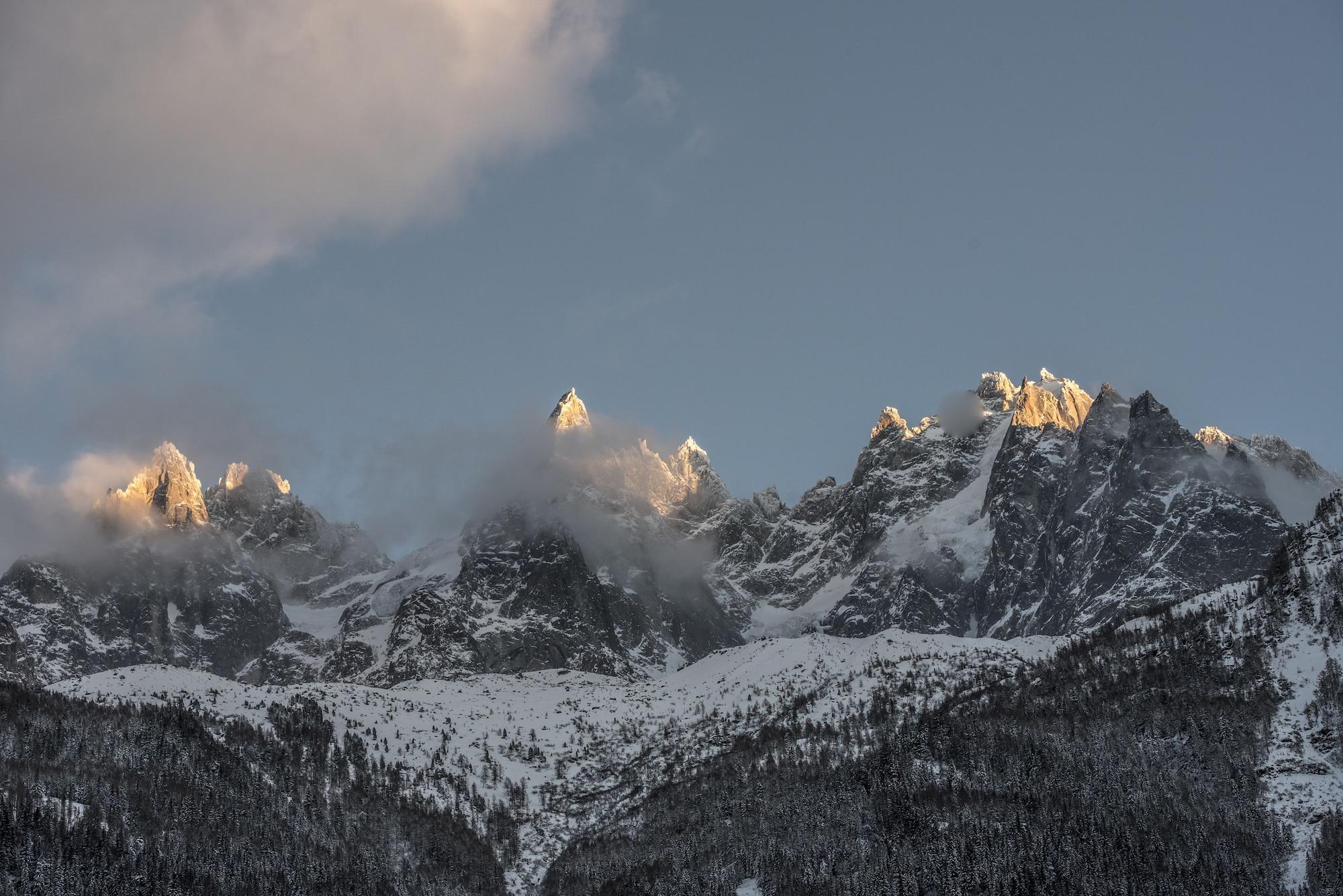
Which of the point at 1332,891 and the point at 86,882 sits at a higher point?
the point at 86,882

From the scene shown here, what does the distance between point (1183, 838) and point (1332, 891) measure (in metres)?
20.9

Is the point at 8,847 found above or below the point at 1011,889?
above

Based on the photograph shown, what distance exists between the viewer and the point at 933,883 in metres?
198

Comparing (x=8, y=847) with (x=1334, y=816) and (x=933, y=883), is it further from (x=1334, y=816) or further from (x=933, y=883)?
(x=1334, y=816)

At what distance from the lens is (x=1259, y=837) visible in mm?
198750

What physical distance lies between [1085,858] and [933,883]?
775 inches

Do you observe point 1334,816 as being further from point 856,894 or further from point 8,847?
point 8,847

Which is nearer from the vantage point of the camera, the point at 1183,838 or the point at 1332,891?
the point at 1332,891

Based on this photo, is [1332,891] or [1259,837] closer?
[1332,891]

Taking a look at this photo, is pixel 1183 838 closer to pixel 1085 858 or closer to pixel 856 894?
pixel 1085 858

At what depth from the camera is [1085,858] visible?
645 ft

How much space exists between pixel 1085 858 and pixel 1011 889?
11.2m

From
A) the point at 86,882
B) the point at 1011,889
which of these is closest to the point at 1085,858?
the point at 1011,889

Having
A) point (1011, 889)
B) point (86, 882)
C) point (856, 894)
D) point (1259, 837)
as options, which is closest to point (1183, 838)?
point (1259, 837)
